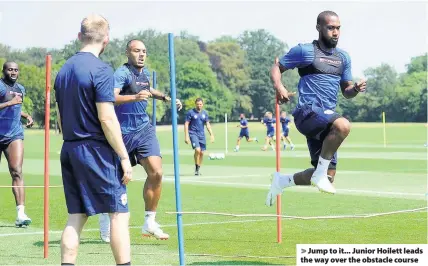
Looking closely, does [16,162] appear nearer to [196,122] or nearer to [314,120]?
[314,120]

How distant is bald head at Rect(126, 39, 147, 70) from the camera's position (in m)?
11.3

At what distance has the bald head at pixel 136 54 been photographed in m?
11.3

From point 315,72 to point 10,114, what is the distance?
20.1 ft

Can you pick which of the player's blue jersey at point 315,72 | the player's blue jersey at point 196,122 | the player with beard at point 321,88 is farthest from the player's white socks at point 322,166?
the player's blue jersey at point 196,122

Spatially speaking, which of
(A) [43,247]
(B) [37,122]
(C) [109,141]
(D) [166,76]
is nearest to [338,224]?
(A) [43,247]

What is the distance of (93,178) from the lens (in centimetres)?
751

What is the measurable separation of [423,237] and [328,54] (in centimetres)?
302

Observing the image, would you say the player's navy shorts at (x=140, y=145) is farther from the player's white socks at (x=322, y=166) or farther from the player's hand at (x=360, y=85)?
the player's hand at (x=360, y=85)

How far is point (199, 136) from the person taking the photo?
2648 centimetres

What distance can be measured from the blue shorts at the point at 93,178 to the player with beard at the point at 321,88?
2.70 m

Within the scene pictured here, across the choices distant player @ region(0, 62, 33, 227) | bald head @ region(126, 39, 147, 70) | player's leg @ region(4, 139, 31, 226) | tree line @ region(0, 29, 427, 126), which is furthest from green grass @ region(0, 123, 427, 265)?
tree line @ region(0, 29, 427, 126)

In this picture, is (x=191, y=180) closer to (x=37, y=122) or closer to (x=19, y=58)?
(x=37, y=122)

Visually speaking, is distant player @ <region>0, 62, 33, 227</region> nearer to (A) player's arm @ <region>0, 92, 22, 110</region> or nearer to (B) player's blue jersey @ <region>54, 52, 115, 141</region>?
(A) player's arm @ <region>0, 92, 22, 110</region>

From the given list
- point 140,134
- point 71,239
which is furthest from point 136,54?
point 71,239
